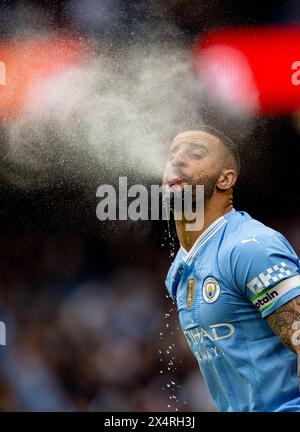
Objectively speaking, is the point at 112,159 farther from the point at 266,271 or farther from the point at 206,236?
the point at 266,271

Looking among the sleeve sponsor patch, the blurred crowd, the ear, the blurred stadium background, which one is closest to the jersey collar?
the ear

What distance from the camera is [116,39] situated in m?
3.99

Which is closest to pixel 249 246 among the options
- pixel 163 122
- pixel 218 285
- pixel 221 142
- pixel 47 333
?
pixel 218 285

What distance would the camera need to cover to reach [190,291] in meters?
2.37

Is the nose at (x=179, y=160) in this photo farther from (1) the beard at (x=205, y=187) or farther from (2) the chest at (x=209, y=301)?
(2) the chest at (x=209, y=301)

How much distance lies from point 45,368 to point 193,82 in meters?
2.32

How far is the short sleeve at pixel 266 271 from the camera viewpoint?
1981mm

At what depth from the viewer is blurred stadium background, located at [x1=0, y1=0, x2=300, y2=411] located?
3.92m

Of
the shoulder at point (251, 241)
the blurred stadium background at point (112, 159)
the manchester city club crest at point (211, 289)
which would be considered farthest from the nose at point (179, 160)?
the blurred stadium background at point (112, 159)

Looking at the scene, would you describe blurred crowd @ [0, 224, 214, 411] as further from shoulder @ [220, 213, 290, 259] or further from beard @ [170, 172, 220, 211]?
shoulder @ [220, 213, 290, 259]

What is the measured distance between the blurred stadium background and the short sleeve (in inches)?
74.0

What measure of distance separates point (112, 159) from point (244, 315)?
2.14m

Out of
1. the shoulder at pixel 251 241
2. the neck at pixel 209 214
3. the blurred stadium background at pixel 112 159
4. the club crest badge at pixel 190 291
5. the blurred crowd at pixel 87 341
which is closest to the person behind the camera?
the shoulder at pixel 251 241

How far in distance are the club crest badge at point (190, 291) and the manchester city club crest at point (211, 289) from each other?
109 mm
